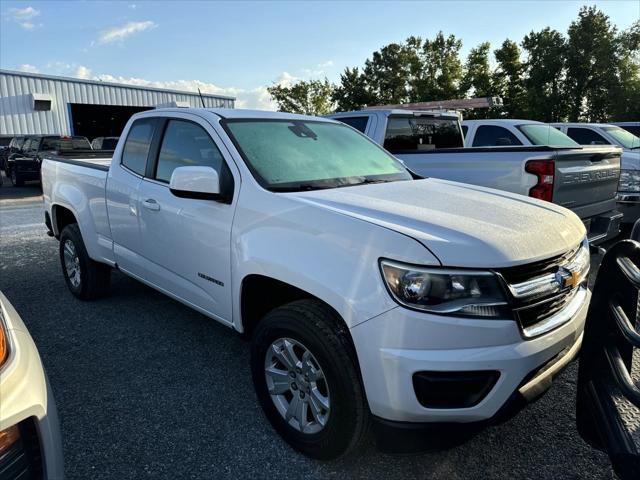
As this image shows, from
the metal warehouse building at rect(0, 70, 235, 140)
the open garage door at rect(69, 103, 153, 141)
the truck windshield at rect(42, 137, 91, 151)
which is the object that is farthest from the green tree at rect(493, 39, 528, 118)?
the truck windshield at rect(42, 137, 91, 151)

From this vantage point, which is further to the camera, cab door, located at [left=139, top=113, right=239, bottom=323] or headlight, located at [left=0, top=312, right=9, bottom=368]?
cab door, located at [left=139, top=113, right=239, bottom=323]

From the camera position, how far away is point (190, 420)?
279cm

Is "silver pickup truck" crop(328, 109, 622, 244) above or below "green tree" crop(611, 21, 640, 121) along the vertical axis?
below

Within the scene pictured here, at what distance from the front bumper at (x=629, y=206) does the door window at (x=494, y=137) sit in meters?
1.82

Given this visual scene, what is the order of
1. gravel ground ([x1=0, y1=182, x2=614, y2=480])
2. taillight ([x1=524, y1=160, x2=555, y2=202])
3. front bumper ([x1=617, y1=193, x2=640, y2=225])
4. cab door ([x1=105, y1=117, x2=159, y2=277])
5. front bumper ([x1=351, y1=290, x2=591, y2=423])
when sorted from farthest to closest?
1. front bumper ([x1=617, y1=193, x2=640, y2=225])
2. taillight ([x1=524, y1=160, x2=555, y2=202])
3. cab door ([x1=105, y1=117, x2=159, y2=277])
4. gravel ground ([x1=0, y1=182, x2=614, y2=480])
5. front bumper ([x1=351, y1=290, x2=591, y2=423])

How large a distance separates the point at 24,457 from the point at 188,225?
5.65ft

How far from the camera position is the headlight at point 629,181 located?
663 centimetres

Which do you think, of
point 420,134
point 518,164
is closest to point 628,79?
point 420,134

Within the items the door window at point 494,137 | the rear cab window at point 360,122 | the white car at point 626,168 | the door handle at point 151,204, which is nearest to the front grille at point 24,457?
the door handle at point 151,204

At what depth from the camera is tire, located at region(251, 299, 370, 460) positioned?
213cm

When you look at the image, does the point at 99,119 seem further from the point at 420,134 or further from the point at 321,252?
the point at 321,252

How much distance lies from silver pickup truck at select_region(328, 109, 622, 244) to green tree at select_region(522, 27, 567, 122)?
99.6 feet

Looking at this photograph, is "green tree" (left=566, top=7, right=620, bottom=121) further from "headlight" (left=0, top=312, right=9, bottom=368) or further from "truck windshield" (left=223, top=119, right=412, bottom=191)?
"headlight" (left=0, top=312, right=9, bottom=368)

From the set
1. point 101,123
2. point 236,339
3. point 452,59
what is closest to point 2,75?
point 101,123
